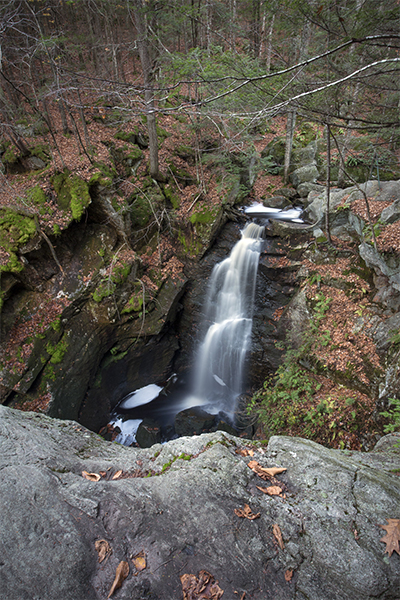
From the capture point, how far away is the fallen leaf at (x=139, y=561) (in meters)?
1.91

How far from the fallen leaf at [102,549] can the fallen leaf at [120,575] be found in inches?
4.9

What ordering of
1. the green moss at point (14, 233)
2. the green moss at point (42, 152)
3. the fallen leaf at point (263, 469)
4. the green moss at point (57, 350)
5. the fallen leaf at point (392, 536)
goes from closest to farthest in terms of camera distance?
1. the fallen leaf at point (392, 536)
2. the fallen leaf at point (263, 469)
3. the green moss at point (14, 233)
4. the green moss at point (57, 350)
5. the green moss at point (42, 152)

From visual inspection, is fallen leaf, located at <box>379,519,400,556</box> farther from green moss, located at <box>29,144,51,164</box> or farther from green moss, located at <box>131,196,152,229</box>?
green moss, located at <box>29,144,51,164</box>

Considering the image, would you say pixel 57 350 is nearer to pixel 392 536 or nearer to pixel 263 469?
pixel 263 469

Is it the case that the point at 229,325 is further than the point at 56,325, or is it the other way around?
the point at 229,325

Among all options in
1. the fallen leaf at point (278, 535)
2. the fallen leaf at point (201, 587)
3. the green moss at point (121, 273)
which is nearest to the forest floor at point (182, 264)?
the green moss at point (121, 273)

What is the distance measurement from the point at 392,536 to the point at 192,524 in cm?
161

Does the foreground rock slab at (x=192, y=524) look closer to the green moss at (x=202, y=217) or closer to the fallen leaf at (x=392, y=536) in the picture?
the fallen leaf at (x=392, y=536)

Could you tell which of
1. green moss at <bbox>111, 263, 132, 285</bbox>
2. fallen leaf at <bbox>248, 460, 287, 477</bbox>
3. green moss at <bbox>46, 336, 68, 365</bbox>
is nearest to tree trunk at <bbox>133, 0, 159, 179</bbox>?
green moss at <bbox>111, 263, 132, 285</bbox>

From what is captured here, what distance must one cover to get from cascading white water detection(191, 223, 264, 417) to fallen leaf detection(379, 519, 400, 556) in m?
7.21

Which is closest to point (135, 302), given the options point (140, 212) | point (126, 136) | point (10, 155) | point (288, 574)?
point (140, 212)

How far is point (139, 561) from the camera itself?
195 cm

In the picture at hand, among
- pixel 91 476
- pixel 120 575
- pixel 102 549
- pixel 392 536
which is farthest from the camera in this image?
pixel 91 476

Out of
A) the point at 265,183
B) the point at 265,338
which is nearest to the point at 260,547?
the point at 265,338
